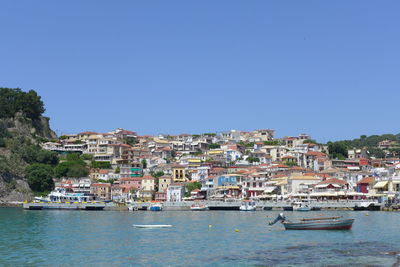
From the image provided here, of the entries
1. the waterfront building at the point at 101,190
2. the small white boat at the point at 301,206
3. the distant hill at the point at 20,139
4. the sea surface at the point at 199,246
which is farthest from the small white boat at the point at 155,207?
the sea surface at the point at 199,246

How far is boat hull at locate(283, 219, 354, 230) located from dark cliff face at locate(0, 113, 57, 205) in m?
68.2

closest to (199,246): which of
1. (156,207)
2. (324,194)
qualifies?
(156,207)

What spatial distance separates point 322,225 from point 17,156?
80310 millimetres

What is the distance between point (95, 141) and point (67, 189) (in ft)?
100

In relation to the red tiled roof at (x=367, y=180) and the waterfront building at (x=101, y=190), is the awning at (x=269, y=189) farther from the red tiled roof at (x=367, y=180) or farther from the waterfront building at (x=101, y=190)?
the waterfront building at (x=101, y=190)

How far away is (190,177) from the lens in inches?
4532

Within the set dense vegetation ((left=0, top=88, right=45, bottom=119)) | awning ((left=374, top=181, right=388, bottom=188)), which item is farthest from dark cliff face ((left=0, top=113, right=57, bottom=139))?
awning ((left=374, top=181, right=388, bottom=188))

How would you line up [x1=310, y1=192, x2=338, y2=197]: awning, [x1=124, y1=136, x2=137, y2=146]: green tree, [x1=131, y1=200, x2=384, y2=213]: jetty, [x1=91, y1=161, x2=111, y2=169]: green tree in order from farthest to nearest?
[x1=124, y1=136, x2=137, y2=146]: green tree < [x1=91, y1=161, x2=111, y2=169]: green tree < [x1=310, y1=192, x2=338, y2=197]: awning < [x1=131, y1=200, x2=384, y2=213]: jetty

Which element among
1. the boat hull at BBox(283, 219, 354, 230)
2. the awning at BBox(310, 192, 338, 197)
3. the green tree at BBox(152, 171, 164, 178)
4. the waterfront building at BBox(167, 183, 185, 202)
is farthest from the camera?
the green tree at BBox(152, 171, 164, 178)

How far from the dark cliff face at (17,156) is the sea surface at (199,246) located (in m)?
53.5

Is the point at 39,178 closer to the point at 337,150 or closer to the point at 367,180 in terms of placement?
the point at 367,180

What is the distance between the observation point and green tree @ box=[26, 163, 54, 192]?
104250 mm

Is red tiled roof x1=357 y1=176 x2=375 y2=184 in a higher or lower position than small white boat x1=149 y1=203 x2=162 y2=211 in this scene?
higher

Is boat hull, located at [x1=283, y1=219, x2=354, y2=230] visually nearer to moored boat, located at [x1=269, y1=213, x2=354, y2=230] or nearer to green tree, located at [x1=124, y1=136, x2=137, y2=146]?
moored boat, located at [x1=269, y1=213, x2=354, y2=230]
